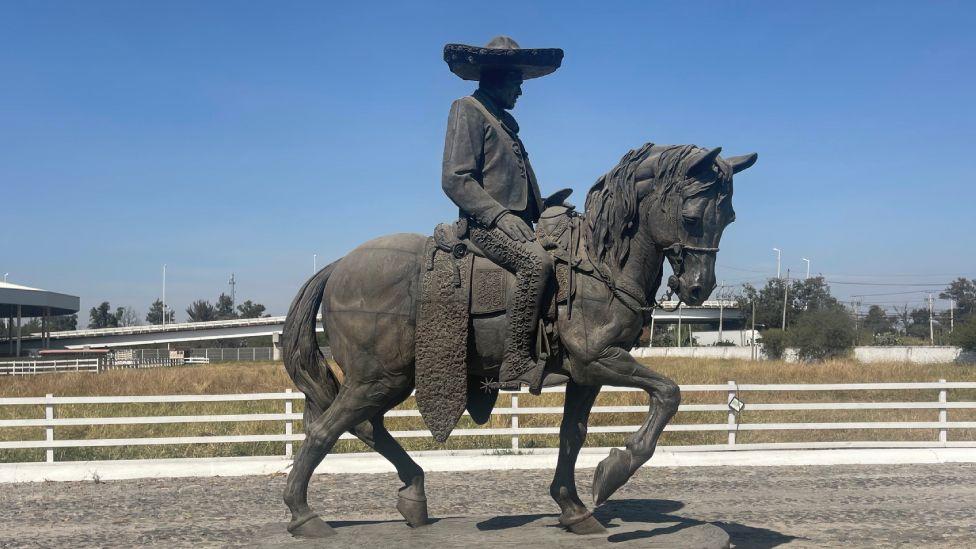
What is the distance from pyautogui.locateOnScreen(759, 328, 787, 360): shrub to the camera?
46.8 m

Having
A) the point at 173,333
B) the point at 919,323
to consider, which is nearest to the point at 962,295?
the point at 919,323

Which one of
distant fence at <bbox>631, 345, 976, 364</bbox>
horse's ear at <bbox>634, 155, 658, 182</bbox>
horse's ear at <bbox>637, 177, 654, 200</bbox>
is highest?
horse's ear at <bbox>634, 155, 658, 182</bbox>

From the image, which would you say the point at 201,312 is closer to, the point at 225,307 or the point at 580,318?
the point at 225,307

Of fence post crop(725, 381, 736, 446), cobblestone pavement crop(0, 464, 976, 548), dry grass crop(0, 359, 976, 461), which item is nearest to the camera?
cobblestone pavement crop(0, 464, 976, 548)

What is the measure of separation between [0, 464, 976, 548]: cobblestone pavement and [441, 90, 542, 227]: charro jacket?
2.48 meters

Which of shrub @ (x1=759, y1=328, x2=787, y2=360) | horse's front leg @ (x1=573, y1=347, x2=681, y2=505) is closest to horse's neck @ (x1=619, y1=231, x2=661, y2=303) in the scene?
horse's front leg @ (x1=573, y1=347, x2=681, y2=505)

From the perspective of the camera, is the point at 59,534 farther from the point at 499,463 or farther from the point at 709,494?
the point at 709,494

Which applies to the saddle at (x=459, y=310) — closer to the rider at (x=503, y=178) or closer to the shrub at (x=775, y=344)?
the rider at (x=503, y=178)

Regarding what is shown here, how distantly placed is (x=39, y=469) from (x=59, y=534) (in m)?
3.48

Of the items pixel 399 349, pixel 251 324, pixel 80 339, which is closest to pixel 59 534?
pixel 399 349

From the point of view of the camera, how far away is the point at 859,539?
6.26 metres

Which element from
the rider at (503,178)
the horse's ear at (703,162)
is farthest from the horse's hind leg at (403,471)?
the horse's ear at (703,162)

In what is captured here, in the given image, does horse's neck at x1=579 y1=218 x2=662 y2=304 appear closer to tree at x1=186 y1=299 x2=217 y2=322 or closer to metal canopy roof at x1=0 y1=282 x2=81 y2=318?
metal canopy roof at x1=0 y1=282 x2=81 y2=318

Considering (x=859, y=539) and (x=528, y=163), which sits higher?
(x=528, y=163)
